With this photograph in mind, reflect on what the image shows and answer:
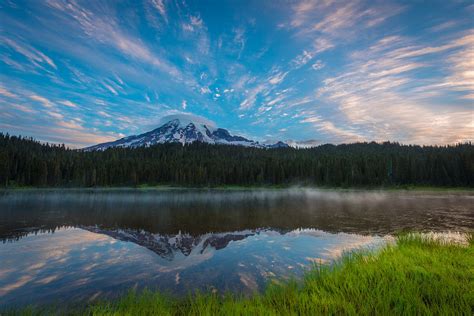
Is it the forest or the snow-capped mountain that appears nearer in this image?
the snow-capped mountain

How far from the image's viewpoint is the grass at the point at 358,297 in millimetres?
7207

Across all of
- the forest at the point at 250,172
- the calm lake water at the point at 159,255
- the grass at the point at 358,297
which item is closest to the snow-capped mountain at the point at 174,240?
the calm lake water at the point at 159,255

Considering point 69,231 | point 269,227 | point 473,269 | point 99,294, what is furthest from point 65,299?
point 269,227

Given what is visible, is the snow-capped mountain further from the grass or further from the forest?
the forest

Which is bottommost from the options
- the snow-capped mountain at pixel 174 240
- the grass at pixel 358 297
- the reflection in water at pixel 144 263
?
the snow-capped mountain at pixel 174 240

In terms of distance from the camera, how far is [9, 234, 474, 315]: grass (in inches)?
284

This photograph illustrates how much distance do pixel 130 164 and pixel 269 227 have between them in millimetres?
148252

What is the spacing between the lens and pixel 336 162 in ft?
470

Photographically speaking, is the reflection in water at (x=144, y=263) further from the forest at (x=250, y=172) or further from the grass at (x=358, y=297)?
the forest at (x=250, y=172)

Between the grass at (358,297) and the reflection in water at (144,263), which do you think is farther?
the reflection in water at (144,263)

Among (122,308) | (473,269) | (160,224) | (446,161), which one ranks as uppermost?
(446,161)

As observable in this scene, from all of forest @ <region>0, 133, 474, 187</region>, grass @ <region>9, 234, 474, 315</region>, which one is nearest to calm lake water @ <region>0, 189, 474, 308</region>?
grass @ <region>9, 234, 474, 315</region>

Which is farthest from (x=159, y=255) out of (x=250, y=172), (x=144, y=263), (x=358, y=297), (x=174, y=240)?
(x=250, y=172)

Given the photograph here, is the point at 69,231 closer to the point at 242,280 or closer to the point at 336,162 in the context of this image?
the point at 242,280
